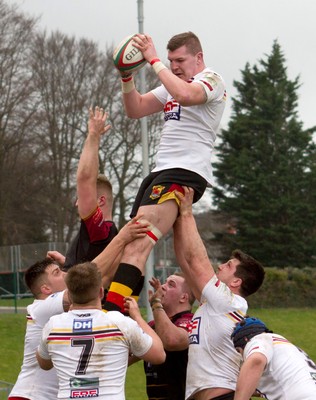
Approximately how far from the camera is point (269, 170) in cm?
4909

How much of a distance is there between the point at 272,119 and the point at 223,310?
142 feet

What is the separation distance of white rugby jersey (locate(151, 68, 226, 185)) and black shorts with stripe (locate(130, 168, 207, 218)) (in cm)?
4

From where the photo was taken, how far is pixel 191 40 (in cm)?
691

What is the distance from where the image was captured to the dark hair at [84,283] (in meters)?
5.86

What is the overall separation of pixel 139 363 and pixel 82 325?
51.3 ft

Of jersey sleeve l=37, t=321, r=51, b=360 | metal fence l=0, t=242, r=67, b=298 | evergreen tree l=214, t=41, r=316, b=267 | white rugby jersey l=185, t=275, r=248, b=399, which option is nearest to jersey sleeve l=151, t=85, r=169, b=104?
white rugby jersey l=185, t=275, r=248, b=399

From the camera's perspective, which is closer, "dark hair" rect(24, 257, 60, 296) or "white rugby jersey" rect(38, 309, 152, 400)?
"white rugby jersey" rect(38, 309, 152, 400)

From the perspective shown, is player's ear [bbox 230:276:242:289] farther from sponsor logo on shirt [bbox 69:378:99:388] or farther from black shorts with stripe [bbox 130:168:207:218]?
sponsor logo on shirt [bbox 69:378:99:388]

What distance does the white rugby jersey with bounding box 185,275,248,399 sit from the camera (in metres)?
6.80

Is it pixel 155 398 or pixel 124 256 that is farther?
pixel 155 398

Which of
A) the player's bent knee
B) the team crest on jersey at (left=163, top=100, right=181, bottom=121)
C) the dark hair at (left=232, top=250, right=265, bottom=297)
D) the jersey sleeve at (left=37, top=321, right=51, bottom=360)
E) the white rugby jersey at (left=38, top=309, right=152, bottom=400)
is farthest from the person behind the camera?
the dark hair at (left=232, top=250, right=265, bottom=297)

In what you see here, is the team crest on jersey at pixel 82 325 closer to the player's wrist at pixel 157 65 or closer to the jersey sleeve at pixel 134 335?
the jersey sleeve at pixel 134 335

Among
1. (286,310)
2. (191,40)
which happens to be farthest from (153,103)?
(286,310)

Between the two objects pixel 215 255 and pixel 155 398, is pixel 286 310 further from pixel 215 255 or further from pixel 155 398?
pixel 155 398
